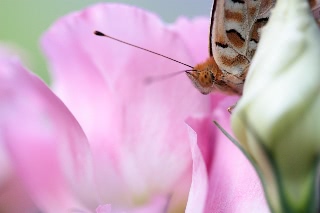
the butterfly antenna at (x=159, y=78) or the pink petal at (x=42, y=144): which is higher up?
the butterfly antenna at (x=159, y=78)

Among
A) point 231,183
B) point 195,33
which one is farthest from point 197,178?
point 195,33

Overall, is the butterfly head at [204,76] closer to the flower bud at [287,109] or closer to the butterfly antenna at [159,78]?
the butterfly antenna at [159,78]

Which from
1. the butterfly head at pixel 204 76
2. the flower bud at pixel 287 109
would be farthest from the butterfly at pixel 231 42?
the flower bud at pixel 287 109

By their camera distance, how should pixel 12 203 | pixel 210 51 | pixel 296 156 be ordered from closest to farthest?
pixel 296 156
pixel 12 203
pixel 210 51

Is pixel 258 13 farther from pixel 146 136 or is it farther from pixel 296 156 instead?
pixel 296 156

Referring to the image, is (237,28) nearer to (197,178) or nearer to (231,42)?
(231,42)

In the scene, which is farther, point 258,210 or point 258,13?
point 258,13

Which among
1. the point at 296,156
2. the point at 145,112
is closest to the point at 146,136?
the point at 145,112
